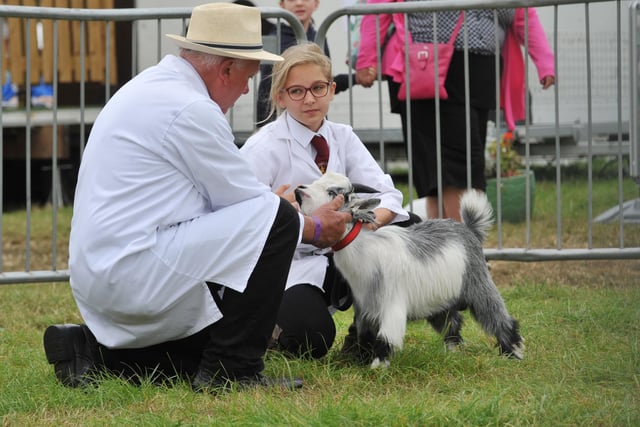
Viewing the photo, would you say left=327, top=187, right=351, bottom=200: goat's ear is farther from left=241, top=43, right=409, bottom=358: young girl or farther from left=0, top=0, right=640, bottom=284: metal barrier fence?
left=0, top=0, right=640, bottom=284: metal barrier fence

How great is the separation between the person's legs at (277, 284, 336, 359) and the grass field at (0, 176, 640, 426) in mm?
65

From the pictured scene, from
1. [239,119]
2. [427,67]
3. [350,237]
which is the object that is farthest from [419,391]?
[239,119]

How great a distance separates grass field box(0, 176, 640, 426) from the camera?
10.1 ft

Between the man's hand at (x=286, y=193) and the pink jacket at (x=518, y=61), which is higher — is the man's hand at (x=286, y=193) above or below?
below

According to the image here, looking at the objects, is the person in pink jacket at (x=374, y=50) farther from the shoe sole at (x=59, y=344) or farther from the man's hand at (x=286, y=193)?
the shoe sole at (x=59, y=344)

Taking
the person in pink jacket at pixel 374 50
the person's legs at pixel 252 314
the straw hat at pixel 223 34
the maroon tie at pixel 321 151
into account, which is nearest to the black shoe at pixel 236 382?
the person's legs at pixel 252 314

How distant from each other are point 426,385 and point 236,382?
26.7 inches

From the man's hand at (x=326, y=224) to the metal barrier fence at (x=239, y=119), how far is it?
2031 mm

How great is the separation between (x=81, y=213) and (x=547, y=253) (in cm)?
300

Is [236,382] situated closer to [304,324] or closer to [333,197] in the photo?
[304,324]

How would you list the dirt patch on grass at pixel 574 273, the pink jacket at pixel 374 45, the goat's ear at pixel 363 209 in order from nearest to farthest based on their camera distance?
the goat's ear at pixel 363 209 → the dirt patch on grass at pixel 574 273 → the pink jacket at pixel 374 45

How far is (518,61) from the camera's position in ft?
19.2

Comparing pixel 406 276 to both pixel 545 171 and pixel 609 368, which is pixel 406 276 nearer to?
pixel 609 368

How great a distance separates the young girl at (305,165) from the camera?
405 cm
